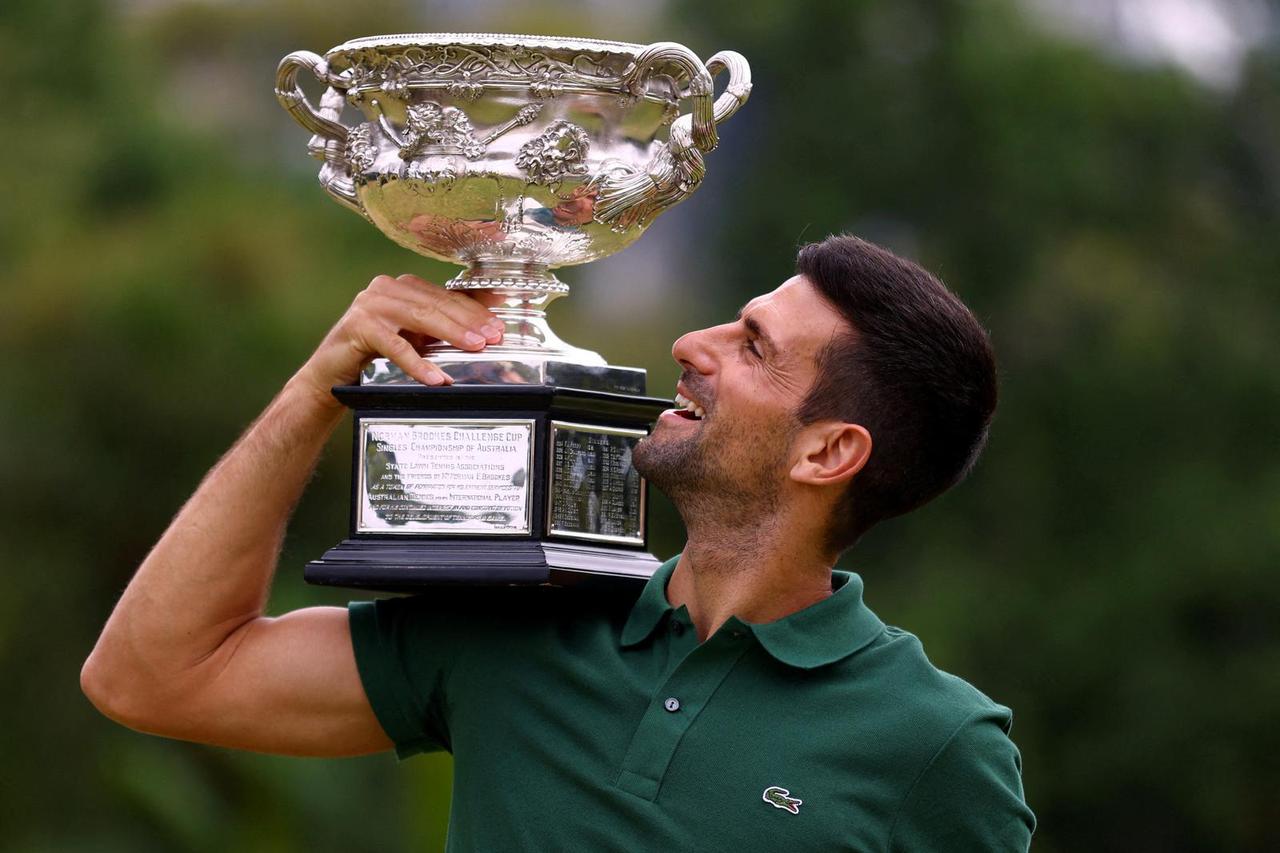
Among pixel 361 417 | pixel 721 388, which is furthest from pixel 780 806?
pixel 361 417

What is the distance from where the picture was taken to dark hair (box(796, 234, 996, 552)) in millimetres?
2881

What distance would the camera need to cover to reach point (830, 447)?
115 inches

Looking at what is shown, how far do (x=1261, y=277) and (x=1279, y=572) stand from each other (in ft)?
8.84

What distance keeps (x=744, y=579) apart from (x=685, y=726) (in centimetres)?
25

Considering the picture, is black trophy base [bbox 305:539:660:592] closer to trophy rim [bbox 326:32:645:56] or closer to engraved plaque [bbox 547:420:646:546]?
engraved plaque [bbox 547:420:646:546]

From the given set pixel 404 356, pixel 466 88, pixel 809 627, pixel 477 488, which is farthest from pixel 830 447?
pixel 466 88

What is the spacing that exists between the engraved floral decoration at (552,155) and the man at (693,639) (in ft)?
0.69

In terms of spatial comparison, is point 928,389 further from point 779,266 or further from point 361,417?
point 779,266

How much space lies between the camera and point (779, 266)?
15.6 metres

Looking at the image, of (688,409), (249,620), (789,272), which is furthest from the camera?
(789,272)

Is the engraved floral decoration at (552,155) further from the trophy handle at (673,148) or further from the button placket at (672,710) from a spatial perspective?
the button placket at (672,710)

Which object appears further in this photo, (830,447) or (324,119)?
(324,119)

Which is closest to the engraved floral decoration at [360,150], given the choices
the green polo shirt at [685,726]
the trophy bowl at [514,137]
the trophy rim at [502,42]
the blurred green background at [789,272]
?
the trophy bowl at [514,137]

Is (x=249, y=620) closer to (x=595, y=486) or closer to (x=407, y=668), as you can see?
(x=407, y=668)
